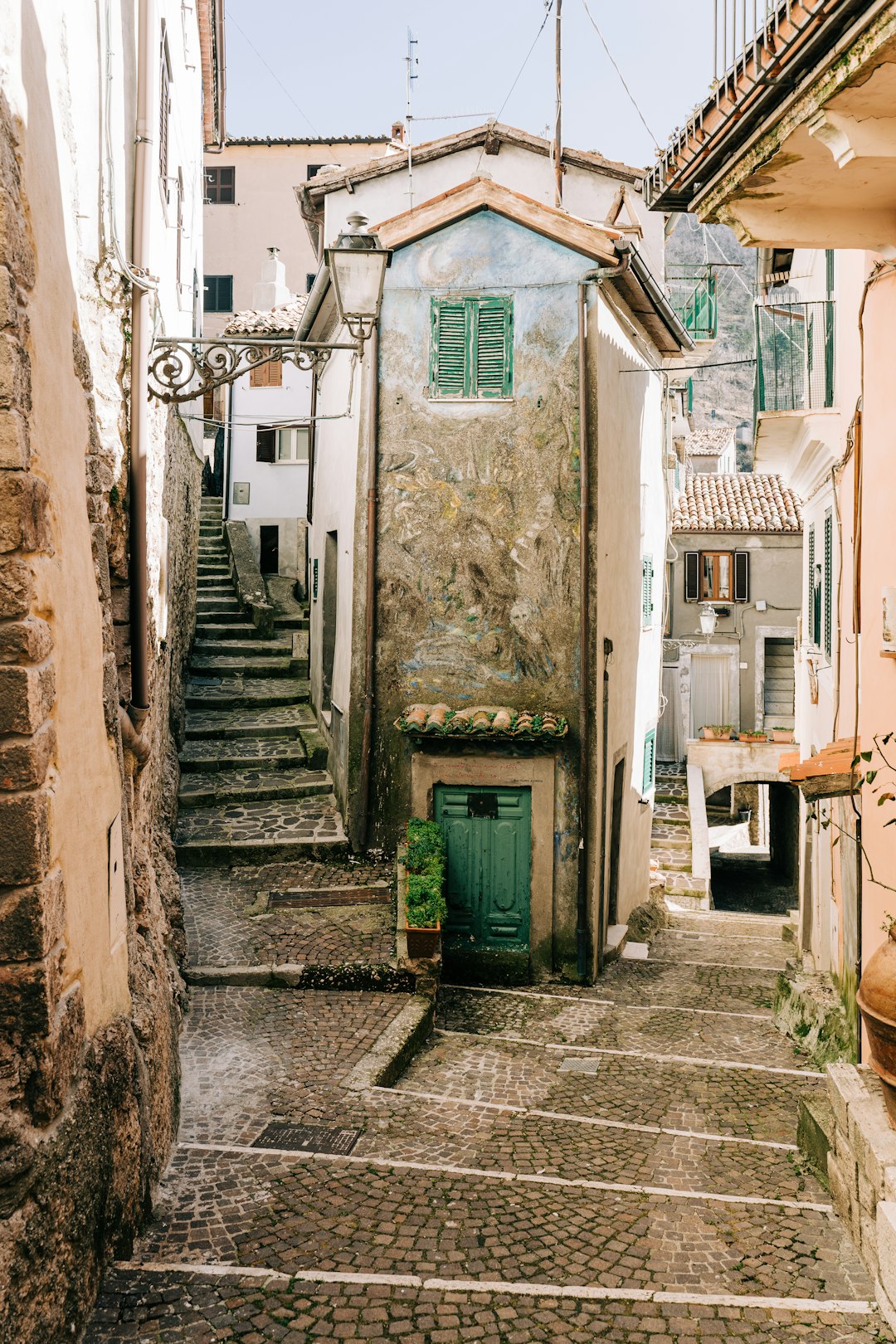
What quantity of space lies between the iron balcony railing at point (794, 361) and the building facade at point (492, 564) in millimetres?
1789

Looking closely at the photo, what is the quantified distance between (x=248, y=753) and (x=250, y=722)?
1.35m

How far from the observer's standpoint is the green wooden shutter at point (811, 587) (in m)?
13.7

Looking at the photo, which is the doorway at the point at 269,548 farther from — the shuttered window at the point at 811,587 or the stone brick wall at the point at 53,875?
the stone brick wall at the point at 53,875

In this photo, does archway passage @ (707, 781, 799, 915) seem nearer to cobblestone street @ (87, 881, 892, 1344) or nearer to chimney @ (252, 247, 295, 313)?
cobblestone street @ (87, 881, 892, 1344)

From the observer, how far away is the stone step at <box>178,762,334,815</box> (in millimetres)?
14461

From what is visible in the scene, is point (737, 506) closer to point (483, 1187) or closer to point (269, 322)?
point (269, 322)

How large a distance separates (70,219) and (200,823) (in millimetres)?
9708

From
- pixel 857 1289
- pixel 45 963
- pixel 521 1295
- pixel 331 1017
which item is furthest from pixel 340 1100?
pixel 45 963

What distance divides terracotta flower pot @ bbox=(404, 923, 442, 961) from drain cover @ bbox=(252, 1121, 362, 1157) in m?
2.96

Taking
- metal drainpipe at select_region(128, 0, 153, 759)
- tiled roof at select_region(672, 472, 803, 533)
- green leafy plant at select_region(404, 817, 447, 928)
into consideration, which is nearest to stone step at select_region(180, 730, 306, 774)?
green leafy plant at select_region(404, 817, 447, 928)

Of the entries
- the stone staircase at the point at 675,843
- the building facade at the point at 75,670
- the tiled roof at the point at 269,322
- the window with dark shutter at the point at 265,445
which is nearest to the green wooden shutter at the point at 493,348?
the building facade at the point at 75,670

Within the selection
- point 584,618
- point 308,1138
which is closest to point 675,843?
point 584,618

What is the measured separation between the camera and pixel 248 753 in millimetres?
16062

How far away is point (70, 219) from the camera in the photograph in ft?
16.8
